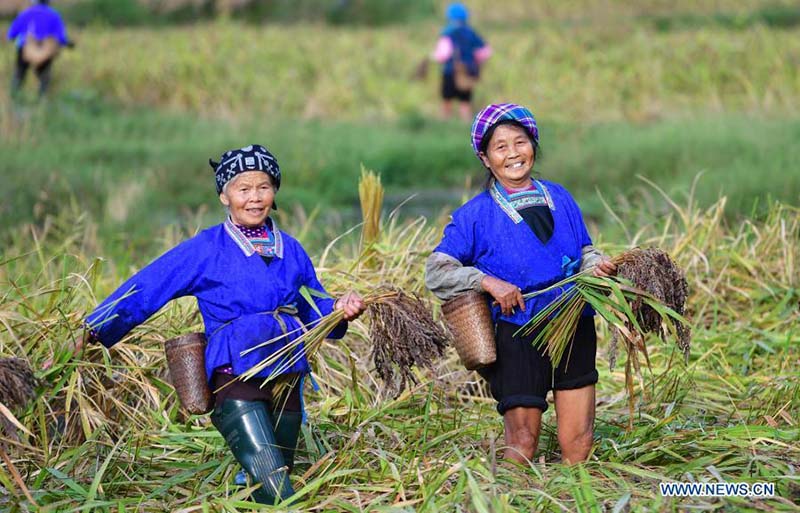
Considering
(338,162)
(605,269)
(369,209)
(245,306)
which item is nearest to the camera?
(245,306)

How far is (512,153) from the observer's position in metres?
4.23

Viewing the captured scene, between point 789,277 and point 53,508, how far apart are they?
364 cm

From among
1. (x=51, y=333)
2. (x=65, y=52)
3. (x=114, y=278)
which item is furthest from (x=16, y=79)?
(x=51, y=333)

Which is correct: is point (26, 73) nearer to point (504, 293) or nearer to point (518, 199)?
point (518, 199)

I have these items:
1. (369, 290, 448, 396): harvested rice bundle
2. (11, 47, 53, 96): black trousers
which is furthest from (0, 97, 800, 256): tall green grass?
(369, 290, 448, 396): harvested rice bundle

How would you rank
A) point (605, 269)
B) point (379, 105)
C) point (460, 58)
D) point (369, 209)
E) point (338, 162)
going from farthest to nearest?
point (379, 105) < point (460, 58) < point (338, 162) < point (369, 209) < point (605, 269)

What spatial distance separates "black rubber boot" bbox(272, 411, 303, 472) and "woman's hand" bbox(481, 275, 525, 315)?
2.33 feet

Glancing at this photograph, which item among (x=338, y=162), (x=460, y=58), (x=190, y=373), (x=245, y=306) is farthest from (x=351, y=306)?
(x=460, y=58)

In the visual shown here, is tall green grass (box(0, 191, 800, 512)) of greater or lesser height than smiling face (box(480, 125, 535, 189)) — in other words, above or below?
below

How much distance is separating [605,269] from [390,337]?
2.34ft

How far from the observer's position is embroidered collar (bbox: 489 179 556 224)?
4219 millimetres

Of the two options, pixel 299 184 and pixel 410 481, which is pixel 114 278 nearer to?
pixel 410 481

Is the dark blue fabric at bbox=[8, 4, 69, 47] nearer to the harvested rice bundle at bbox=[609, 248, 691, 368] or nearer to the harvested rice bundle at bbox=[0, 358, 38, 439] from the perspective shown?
the harvested rice bundle at bbox=[0, 358, 38, 439]

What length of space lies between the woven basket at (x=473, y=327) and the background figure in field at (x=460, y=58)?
31.0 feet
